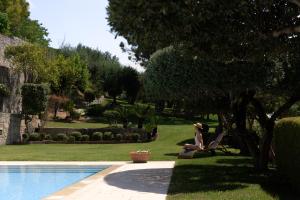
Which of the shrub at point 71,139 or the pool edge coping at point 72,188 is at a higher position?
the shrub at point 71,139

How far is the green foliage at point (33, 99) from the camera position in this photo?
3531 cm

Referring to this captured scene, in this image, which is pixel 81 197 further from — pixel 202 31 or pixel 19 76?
pixel 19 76

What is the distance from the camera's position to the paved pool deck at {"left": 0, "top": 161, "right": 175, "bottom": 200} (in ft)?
37.3

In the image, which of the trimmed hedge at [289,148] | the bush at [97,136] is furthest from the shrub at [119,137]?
the trimmed hedge at [289,148]

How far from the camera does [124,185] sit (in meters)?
13.2

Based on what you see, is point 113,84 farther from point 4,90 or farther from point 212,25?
point 212,25

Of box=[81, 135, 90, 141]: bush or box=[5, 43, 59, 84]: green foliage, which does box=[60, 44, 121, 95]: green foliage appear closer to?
box=[5, 43, 59, 84]: green foliage

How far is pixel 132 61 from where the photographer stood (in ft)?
174

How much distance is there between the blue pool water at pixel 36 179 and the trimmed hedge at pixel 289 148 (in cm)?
635

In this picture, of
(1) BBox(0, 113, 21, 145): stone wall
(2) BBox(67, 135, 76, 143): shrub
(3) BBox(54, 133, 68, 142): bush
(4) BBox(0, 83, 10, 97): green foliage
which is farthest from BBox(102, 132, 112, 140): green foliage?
(4) BBox(0, 83, 10, 97): green foliage

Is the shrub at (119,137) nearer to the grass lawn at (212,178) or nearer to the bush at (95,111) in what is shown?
the grass lawn at (212,178)

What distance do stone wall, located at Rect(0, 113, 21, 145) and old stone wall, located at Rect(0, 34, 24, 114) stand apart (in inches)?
86.3

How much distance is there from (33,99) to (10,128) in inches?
105

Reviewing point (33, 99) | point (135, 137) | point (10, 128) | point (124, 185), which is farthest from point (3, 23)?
point (124, 185)
